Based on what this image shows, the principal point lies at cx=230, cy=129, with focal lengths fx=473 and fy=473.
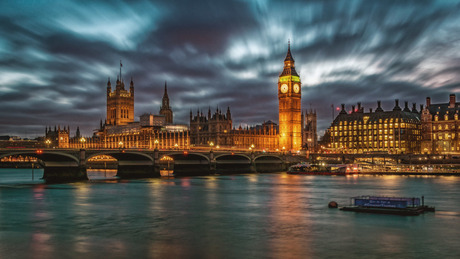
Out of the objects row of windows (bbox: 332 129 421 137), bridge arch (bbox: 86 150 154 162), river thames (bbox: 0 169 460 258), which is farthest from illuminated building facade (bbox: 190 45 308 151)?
river thames (bbox: 0 169 460 258)

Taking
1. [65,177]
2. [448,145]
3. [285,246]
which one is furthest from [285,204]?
[448,145]

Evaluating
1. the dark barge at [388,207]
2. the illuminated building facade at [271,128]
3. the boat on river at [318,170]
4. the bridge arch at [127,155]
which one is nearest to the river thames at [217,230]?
the dark barge at [388,207]

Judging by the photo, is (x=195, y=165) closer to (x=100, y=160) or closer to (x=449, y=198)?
(x=100, y=160)

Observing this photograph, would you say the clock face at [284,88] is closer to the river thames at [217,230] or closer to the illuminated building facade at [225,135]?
the illuminated building facade at [225,135]

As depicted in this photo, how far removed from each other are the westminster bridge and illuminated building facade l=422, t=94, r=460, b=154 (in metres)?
41.7

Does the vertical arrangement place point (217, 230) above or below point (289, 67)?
below

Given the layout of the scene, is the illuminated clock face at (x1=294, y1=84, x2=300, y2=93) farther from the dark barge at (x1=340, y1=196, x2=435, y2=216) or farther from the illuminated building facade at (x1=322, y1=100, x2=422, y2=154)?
the dark barge at (x1=340, y1=196, x2=435, y2=216)

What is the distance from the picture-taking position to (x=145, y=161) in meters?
101

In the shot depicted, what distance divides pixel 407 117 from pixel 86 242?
160m

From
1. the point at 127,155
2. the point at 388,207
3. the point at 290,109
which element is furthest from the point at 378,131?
the point at 388,207

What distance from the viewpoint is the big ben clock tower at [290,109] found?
588 feet

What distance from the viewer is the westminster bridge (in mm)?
81500

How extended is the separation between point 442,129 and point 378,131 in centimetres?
2804

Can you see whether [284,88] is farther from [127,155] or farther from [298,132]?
[127,155]
